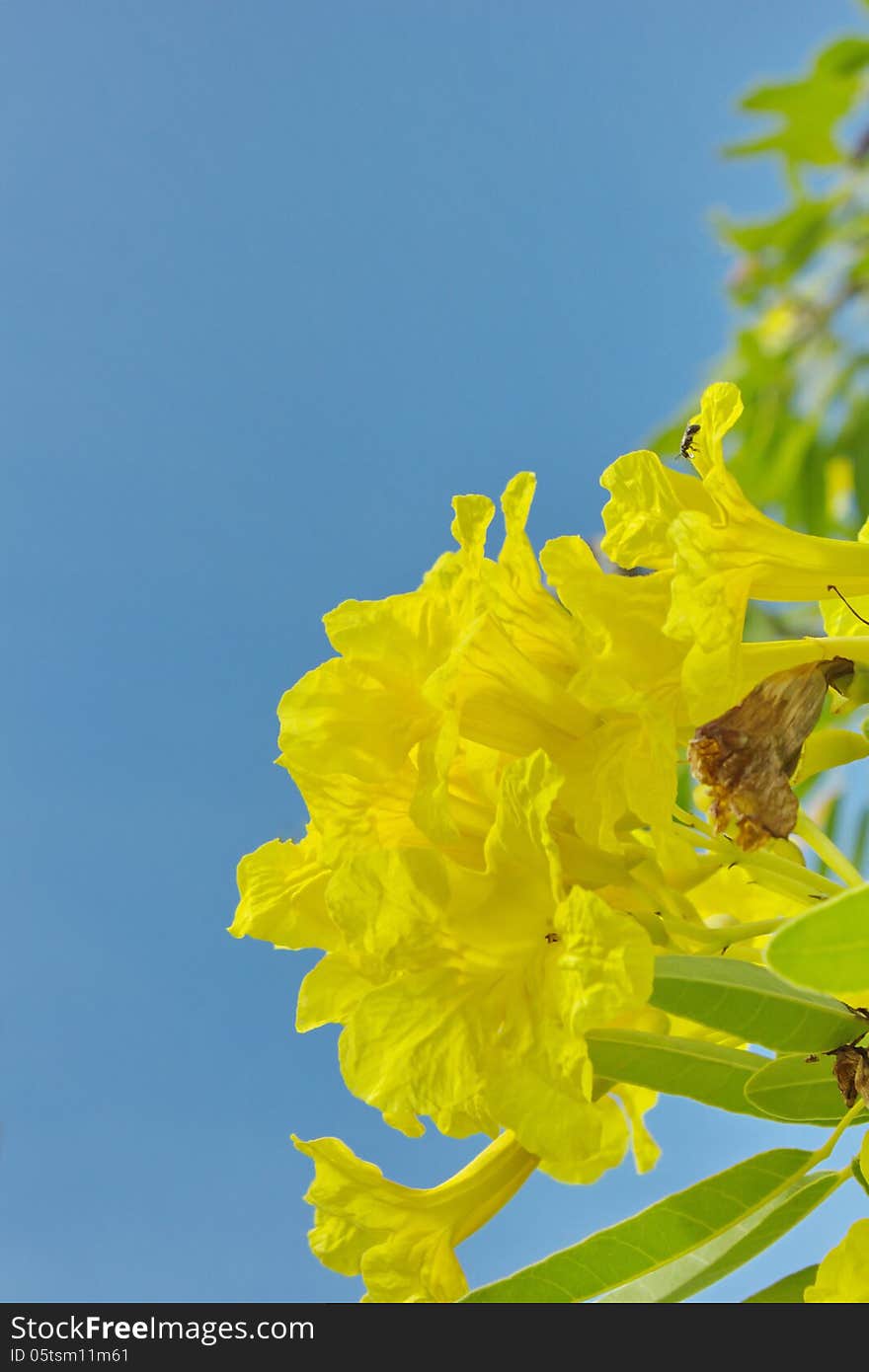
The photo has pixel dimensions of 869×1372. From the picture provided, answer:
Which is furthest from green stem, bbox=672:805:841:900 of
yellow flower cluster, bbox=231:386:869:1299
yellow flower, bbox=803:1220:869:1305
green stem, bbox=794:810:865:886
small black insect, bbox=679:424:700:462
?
small black insect, bbox=679:424:700:462

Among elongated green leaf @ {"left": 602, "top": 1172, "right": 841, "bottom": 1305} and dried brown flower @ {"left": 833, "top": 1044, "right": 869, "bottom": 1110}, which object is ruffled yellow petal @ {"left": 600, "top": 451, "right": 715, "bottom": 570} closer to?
dried brown flower @ {"left": 833, "top": 1044, "right": 869, "bottom": 1110}

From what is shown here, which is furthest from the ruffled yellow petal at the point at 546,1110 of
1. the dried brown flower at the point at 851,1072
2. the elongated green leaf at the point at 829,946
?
the dried brown flower at the point at 851,1072

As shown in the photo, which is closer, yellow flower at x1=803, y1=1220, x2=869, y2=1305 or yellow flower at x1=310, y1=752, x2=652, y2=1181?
yellow flower at x1=310, y1=752, x2=652, y2=1181

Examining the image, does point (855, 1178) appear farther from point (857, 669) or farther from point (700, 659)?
point (700, 659)

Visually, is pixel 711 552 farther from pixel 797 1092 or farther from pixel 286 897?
pixel 797 1092

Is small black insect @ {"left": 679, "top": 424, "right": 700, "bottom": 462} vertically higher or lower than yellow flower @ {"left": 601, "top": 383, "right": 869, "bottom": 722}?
higher

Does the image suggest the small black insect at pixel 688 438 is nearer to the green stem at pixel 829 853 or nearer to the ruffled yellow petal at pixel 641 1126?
the green stem at pixel 829 853

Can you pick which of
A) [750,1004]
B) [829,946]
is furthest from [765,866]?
[829,946]
